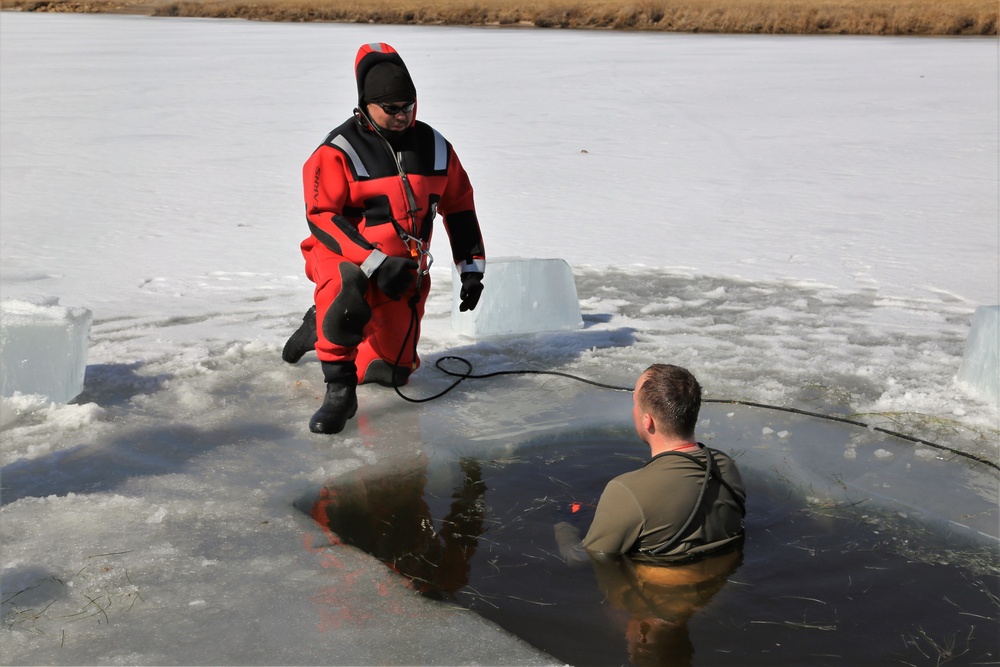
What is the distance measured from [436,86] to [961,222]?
8663 millimetres

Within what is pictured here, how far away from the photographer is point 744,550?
10.8 ft

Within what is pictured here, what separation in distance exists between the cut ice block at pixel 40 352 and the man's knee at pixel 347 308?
1043mm

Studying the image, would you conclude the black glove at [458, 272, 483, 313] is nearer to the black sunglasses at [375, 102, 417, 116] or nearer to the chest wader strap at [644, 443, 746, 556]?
the black sunglasses at [375, 102, 417, 116]

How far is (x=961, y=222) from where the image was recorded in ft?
26.1

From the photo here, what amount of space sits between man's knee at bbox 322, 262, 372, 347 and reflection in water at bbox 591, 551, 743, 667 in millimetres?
1528

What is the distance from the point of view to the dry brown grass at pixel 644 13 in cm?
2667

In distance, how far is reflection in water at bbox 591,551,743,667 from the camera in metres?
2.76

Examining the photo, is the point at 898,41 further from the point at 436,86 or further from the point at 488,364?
the point at 488,364

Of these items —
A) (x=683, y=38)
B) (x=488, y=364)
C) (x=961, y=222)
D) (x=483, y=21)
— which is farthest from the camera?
(x=483, y=21)

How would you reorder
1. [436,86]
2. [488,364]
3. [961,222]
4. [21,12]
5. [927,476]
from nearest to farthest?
[927,476] < [488,364] < [961,222] < [436,86] < [21,12]

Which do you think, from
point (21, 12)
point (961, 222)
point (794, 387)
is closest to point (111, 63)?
point (961, 222)

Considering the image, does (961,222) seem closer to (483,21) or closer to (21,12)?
(483,21)

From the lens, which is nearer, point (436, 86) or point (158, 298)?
point (158, 298)

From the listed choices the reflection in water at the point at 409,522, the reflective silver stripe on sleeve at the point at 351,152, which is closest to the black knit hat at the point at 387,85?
the reflective silver stripe on sleeve at the point at 351,152
